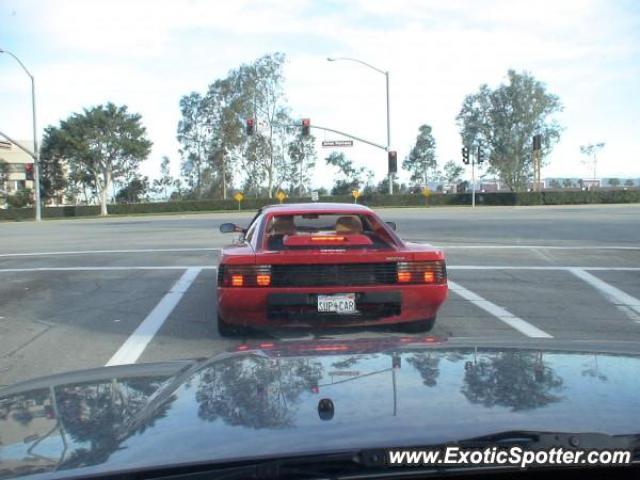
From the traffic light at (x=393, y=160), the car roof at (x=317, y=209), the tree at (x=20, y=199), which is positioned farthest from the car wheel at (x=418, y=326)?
the tree at (x=20, y=199)

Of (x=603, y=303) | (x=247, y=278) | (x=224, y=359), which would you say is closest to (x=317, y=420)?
(x=224, y=359)

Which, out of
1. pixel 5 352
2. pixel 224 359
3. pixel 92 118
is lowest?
pixel 5 352

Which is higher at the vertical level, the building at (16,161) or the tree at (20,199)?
the building at (16,161)

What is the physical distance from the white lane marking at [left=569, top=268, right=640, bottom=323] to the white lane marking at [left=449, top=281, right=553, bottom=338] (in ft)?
4.69

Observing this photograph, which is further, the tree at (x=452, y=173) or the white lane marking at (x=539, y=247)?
the tree at (x=452, y=173)

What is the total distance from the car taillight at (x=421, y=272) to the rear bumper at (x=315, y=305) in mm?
56

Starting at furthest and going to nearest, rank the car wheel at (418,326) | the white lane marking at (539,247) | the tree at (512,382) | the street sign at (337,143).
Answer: the street sign at (337,143), the white lane marking at (539,247), the car wheel at (418,326), the tree at (512,382)

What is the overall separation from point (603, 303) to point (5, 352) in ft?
24.0

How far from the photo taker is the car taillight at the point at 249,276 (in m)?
6.49

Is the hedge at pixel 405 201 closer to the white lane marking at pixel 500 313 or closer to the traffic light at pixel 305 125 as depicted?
the traffic light at pixel 305 125

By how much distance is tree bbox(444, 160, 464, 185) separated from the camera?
110625 mm

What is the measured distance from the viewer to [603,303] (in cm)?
941

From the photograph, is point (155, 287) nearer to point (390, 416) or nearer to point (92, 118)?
point (390, 416)
